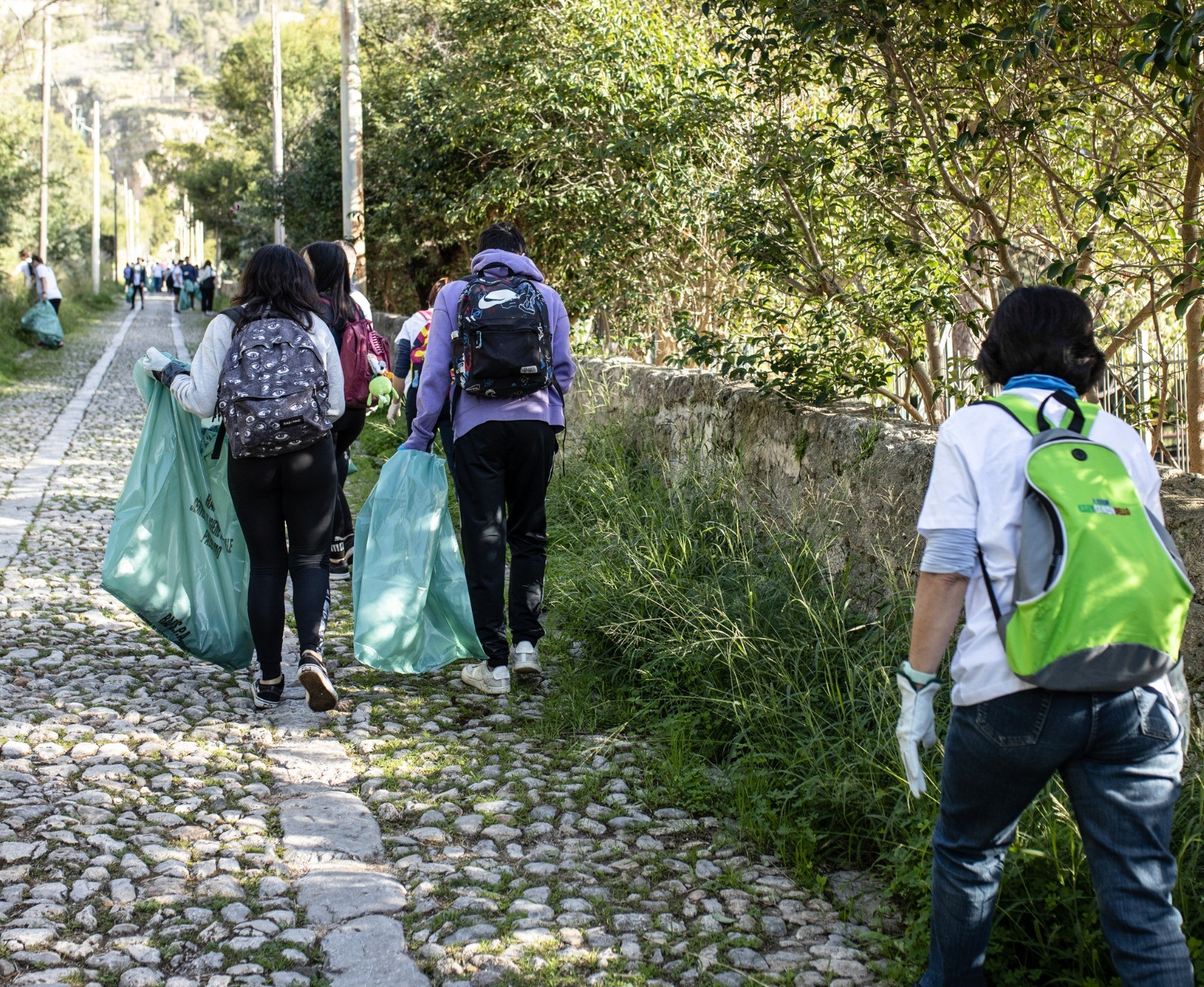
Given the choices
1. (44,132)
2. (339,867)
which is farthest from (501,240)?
(44,132)

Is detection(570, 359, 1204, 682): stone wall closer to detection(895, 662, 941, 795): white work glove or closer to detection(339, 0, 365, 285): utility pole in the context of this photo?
detection(895, 662, 941, 795): white work glove

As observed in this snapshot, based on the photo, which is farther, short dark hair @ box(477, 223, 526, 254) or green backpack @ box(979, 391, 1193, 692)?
short dark hair @ box(477, 223, 526, 254)

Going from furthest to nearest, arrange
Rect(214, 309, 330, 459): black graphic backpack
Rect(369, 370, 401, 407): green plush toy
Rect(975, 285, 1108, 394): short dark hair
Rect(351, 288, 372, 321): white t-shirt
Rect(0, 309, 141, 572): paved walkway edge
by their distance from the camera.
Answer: Rect(0, 309, 141, 572): paved walkway edge < Rect(351, 288, 372, 321): white t-shirt < Rect(369, 370, 401, 407): green plush toy < Rect(214, 309, 330, 459): black graphic backpack < Rect(975, 285, 1108, 394): short dark hair

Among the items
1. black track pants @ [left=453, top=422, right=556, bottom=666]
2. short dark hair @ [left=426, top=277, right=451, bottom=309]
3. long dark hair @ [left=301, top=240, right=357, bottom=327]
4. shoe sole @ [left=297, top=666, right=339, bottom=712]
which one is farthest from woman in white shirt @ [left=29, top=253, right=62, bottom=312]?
shoe sole @ [left=297, top=666, right=339, bottom=712]

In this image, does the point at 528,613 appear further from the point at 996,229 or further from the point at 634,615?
the point at 996,229

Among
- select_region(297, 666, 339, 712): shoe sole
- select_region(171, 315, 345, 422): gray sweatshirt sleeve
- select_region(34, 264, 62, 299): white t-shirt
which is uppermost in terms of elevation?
select_region(34, 264, 62, 299): white t-shirt

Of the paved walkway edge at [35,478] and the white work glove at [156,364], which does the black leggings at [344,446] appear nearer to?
the white work glove at [156,364]

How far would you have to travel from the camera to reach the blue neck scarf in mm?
2404

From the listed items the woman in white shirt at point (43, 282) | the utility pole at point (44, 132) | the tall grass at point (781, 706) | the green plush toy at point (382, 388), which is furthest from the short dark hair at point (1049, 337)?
the utility pole at point (44, 132)

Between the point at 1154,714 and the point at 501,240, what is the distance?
3.41m

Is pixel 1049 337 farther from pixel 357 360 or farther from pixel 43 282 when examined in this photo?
pixel 43 282

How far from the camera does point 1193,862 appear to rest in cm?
274

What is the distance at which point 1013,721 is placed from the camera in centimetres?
226

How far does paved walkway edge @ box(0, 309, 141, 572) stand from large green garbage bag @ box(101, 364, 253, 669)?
2339 mm
